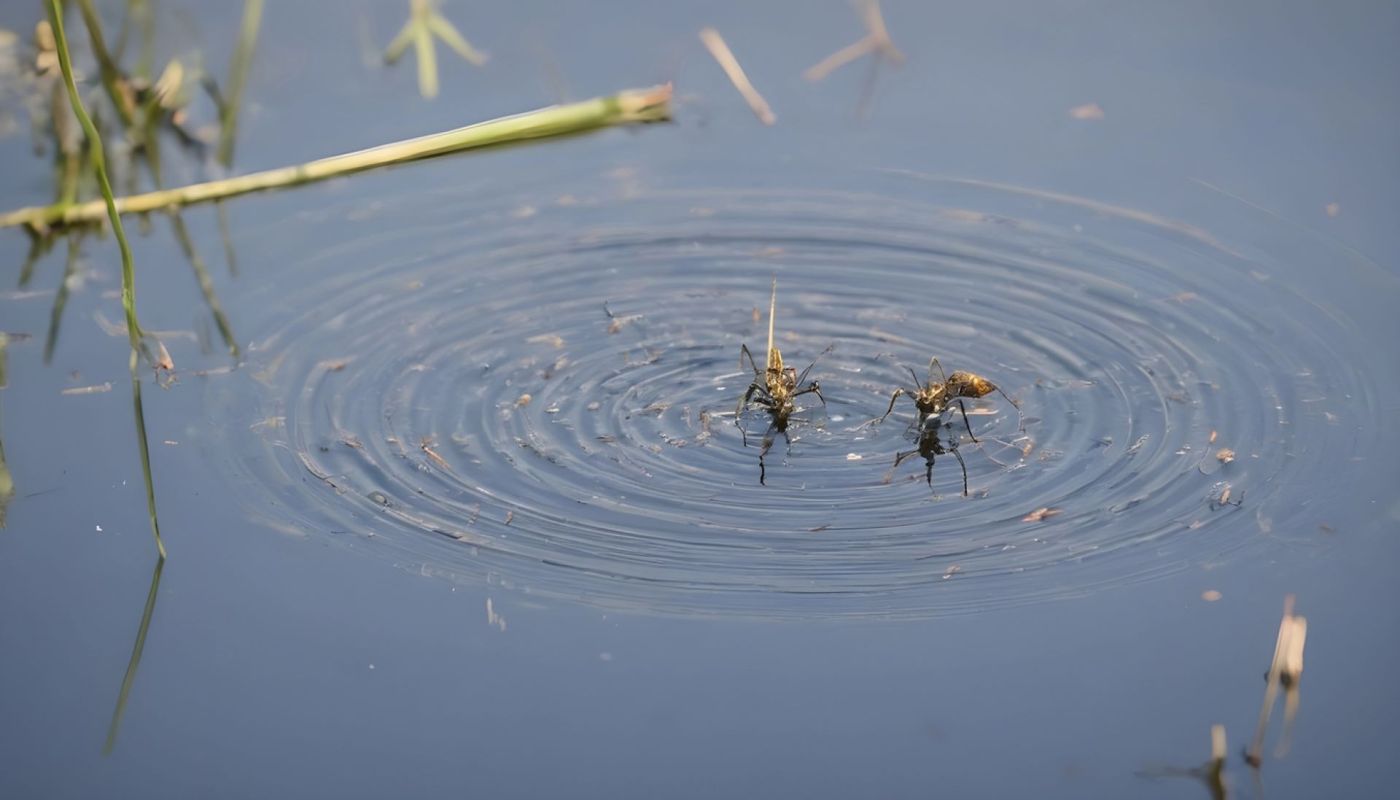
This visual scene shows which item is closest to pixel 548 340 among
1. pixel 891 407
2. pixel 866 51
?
pixel 891 407

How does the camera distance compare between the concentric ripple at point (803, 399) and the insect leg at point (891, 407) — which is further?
the insect leg at point (891, 407)

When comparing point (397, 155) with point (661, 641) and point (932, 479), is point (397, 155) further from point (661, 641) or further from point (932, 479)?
point (932, 479)

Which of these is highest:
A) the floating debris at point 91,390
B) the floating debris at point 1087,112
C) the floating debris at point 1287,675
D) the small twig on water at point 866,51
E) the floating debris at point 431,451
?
the small twig on water at point 866,51

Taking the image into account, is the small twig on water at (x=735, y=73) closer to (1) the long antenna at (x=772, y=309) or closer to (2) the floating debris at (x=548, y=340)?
(1) the long antenna at (x=772, y=309)

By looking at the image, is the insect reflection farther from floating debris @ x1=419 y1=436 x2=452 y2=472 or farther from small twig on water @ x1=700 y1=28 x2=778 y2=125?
small twig on water @ x1=700 y1=28 x2=778 y2=125

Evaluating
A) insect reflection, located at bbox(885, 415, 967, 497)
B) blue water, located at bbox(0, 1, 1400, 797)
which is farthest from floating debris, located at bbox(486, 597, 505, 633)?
insect reflection, located at bbox(885, 415, 967, 497)

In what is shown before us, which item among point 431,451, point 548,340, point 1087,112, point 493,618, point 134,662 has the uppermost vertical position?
point 1087,112

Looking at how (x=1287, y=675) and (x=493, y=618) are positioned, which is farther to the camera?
(x=493, y=618)

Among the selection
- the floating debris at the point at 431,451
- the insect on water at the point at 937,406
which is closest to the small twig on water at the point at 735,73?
the insect on water at the point at 937,406

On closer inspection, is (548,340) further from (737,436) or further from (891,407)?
(891,407)
